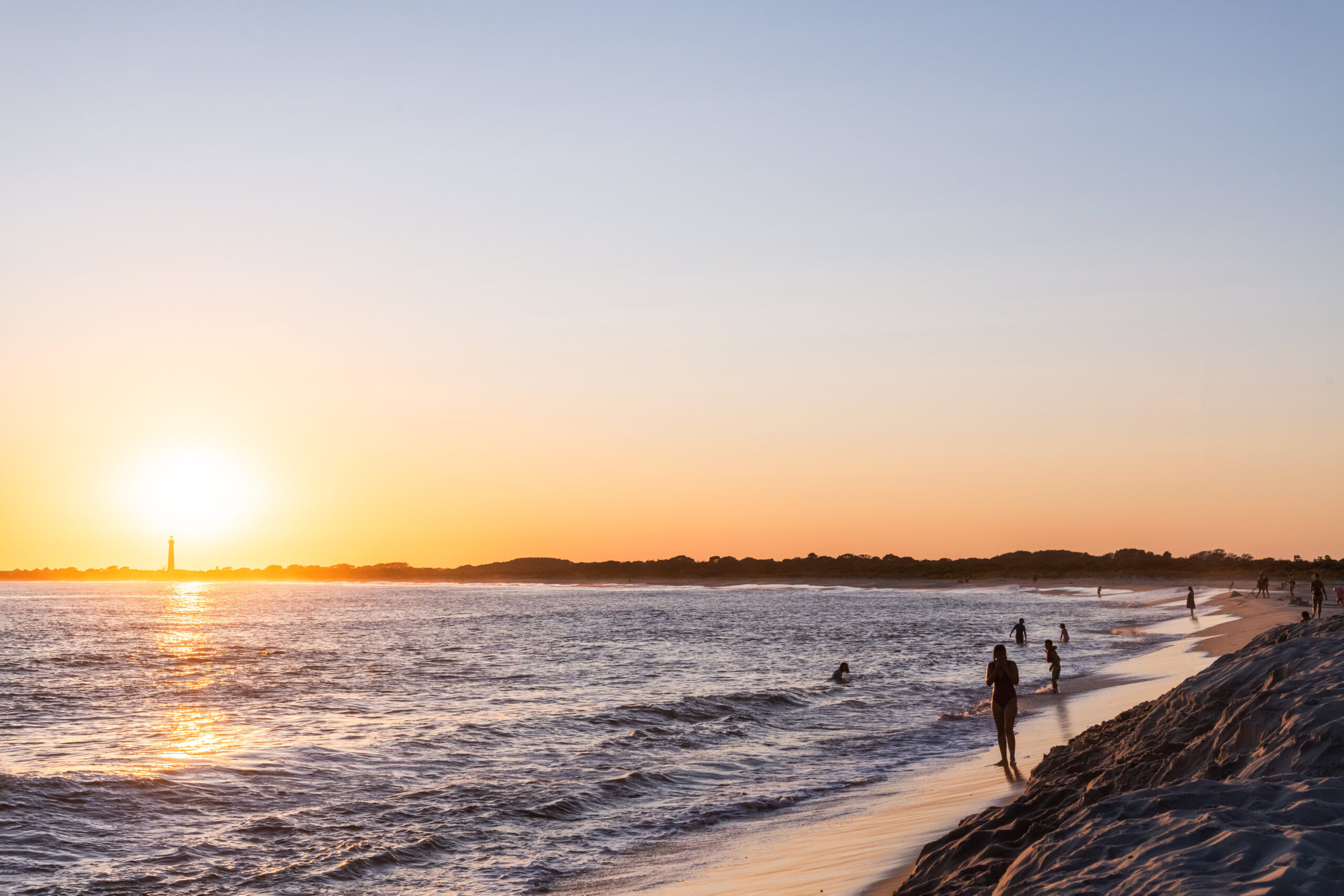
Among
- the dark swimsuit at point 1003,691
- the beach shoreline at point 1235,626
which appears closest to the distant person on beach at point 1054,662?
the beach shoreline at point 1235,626

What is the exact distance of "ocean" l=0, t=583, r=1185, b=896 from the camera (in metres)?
12.2

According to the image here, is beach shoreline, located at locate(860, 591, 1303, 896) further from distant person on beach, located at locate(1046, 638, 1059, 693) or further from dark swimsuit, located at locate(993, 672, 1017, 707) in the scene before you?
distant person on beach, located at locate(1046, 638, 1059, 693)

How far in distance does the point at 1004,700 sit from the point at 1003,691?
134 millimetres

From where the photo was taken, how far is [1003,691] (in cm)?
1492

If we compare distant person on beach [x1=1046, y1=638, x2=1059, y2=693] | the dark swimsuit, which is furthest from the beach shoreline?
distant person on beach [x1=1046, y1=638, x2=1059, y2=693]

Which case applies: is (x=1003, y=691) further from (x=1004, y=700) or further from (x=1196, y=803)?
(x=1196, y=803)

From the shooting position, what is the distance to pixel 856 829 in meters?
12.0

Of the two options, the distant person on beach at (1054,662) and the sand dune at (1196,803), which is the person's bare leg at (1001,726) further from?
the distant person on beach at (1054,662)

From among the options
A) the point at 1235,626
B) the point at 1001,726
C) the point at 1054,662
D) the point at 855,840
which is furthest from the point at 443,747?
the point at 1235,626

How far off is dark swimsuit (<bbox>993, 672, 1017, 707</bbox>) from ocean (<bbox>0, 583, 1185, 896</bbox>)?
2549 mm

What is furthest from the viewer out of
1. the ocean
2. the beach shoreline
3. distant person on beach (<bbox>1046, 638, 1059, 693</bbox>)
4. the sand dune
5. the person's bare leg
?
distant person on beach (<bbox>1046, 638, 1059, 693</bbox>)

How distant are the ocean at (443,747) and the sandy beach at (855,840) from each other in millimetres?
645

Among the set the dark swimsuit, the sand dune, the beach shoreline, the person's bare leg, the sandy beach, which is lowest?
Answer: the beach shoreline

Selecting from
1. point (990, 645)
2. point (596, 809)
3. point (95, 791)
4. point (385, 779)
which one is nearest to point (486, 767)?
point (385, 779)
